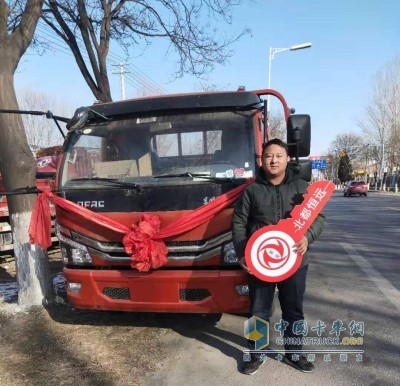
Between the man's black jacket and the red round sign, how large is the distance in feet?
0.35

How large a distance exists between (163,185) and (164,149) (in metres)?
0.60

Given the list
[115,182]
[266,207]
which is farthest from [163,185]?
[266,207]

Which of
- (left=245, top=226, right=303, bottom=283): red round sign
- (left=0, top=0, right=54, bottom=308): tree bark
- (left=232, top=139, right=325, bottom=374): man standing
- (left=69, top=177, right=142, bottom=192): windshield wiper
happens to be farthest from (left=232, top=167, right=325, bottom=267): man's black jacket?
(left=0, top=0, right=54, bottom=308): tree bark

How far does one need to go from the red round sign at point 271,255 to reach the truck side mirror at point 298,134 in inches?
45.2

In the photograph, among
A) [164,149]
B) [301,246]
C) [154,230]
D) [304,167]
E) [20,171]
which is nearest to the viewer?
[301,246]

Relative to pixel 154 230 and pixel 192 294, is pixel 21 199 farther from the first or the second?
pixel 192 294

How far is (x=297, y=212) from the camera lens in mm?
3414

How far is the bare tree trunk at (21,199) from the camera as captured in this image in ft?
17.4

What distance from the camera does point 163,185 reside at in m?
4.04

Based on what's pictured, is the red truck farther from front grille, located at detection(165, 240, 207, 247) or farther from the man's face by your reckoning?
the man's face

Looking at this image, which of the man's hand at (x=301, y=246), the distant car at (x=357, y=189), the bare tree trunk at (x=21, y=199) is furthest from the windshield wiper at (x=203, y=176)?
the distant car at (x=357, y=189)

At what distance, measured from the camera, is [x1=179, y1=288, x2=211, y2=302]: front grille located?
394 cm

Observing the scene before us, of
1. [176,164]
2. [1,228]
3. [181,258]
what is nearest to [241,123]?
[176,164]

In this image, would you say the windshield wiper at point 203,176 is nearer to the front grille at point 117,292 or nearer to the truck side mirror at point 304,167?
the truck side mirror at point 304,167
